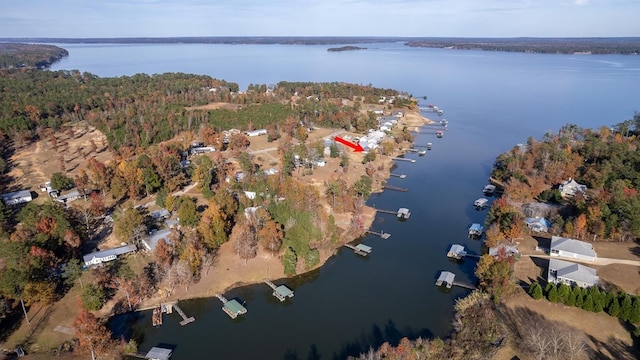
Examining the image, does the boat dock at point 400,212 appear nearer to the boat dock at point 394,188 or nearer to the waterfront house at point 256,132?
the boat dock at point 394,188

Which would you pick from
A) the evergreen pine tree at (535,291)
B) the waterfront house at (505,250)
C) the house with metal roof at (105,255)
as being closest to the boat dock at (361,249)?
the waterfront house at (505,250)

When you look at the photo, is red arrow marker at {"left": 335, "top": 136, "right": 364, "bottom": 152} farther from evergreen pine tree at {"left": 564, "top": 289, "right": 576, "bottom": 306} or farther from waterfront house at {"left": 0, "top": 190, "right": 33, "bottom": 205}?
waterfront house at {"left": 0, "top": 190, "right": 33, "bottom": 205}

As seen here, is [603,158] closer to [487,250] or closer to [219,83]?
[487,250]

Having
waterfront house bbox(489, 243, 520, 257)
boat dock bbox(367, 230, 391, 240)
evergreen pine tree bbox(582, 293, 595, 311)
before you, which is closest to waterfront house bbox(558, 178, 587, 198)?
waterfront house bbox(489, 243, 520, 257)

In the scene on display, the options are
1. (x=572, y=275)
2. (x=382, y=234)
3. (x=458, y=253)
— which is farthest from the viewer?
(x=382, y=234)

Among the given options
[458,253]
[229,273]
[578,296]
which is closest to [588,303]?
[578,296]

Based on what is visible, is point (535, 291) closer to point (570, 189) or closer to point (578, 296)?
point (578, 296)
